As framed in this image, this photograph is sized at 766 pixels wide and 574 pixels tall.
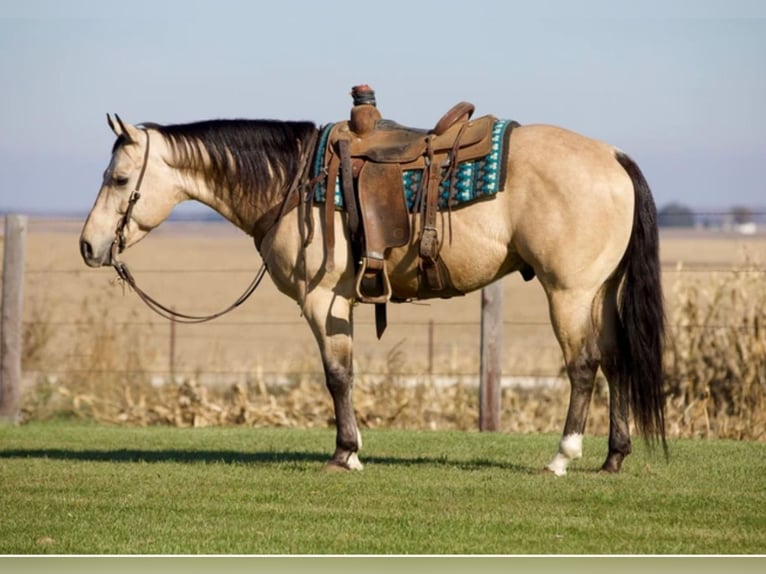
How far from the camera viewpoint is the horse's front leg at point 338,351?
29.9ft

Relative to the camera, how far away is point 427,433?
39.1 ft

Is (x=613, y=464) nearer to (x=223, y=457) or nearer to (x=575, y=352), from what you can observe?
(x=575, y=352)

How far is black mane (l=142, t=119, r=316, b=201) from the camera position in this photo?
9383 mm

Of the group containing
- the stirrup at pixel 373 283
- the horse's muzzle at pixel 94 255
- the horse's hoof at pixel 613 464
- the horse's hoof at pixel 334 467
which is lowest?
the horse's hoof at pixel 334 467

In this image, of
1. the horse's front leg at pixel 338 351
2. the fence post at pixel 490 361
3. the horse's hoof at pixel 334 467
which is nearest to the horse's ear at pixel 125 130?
the horse's front leg at pixel 338 351

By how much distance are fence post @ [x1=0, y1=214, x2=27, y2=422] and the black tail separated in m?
6.81

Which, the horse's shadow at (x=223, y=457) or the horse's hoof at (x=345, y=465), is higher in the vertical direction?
the horse's hoof at (x=345, y=465)

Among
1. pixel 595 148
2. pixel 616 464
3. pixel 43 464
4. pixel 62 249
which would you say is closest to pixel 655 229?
pixel 595 148

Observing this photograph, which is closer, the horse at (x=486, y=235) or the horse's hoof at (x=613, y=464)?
the horse at (x=486, y=235)

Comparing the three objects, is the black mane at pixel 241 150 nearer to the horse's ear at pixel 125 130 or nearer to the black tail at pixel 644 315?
the horse's ear at pixel 125 130

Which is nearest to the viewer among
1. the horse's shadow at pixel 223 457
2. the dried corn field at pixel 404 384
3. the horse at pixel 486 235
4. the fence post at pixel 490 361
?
the horse at pixel 486 235

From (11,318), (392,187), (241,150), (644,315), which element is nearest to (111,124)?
(241,150)

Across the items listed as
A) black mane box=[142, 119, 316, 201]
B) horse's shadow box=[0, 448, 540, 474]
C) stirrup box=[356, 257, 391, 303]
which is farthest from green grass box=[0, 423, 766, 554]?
black mane box=[142, 119, 316, 201]

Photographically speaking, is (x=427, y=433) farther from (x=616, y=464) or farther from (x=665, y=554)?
(x=665, y=554)
